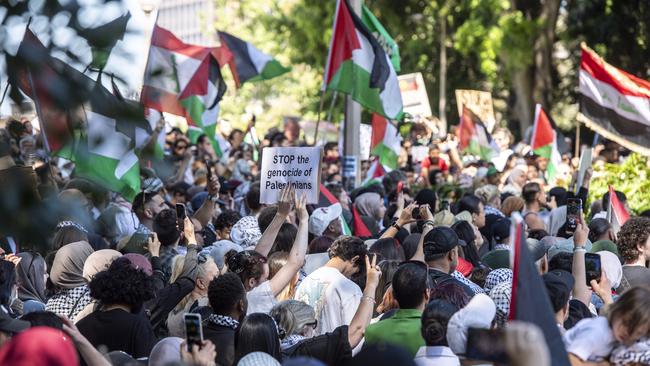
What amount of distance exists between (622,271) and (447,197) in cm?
743

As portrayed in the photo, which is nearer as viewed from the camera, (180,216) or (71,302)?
(71,302)

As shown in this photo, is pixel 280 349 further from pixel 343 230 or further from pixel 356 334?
pixel 343 230

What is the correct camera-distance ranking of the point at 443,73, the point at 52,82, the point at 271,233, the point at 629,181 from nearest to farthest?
the point at 52,82 → the point at 271,233 → the point at 629,181 → the point at 443,73

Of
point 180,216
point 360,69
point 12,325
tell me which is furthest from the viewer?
point 360,69

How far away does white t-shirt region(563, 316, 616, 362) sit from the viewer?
5.12 meters

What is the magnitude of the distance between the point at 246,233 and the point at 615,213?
367 centimetres

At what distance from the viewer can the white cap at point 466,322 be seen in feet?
16.1

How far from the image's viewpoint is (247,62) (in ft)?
57.9

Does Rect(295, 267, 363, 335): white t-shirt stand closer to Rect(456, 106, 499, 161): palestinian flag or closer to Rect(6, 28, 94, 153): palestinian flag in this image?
Rect(6, 28, 94, 153): palestinian flag

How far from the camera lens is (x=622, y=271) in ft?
27.3

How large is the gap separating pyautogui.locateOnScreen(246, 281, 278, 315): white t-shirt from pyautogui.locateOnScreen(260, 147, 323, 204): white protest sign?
197 centimetres

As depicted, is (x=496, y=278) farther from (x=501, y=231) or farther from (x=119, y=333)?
→ (x=501, y=231)

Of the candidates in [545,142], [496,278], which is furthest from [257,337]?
[545,142]

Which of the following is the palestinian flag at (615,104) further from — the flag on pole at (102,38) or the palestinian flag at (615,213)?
the flag on pole at (102,38)
